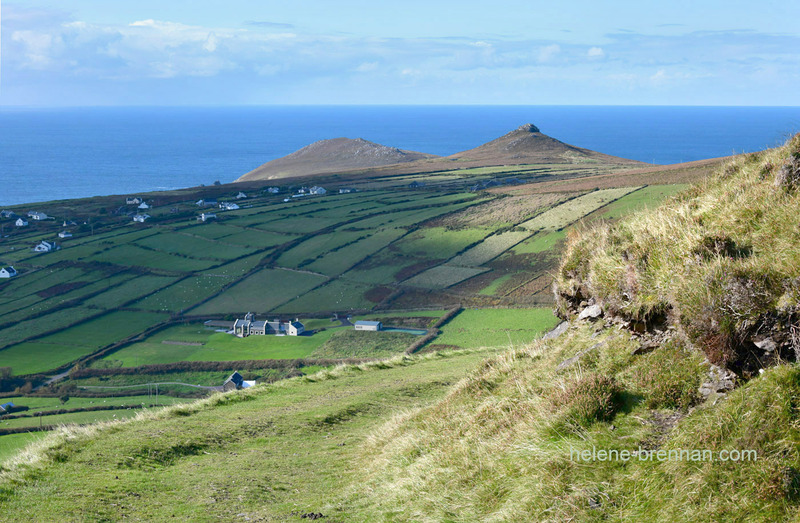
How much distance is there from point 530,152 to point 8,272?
379 feet

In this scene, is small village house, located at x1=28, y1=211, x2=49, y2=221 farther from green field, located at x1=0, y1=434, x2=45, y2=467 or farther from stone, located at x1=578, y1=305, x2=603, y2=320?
stone, located at x1=578, y1=305, x2=603, y2=320

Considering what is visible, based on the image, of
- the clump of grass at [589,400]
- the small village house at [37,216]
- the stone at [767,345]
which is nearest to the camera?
the stone at [767,345]

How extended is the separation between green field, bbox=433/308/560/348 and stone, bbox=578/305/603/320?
25.9 m

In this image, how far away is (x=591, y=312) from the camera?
1255 centimetres

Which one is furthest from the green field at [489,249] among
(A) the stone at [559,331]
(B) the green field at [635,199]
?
(A) the stone at [559,331]

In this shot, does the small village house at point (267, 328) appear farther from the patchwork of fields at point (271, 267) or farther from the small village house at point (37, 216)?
the small village house at point (37, 216)

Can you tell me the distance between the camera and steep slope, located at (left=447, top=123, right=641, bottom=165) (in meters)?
136

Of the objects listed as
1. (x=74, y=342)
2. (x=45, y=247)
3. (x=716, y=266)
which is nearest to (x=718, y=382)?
(x=716, y=266)

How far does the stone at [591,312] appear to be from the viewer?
12.3 meters

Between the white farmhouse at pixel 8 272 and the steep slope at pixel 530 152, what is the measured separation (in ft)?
323

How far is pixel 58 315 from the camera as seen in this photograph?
2242 inches

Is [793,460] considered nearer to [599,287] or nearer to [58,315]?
[599,287]

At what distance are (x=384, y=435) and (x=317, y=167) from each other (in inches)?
7173

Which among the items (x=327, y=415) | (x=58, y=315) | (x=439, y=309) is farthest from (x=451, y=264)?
(x=327, y=415)
